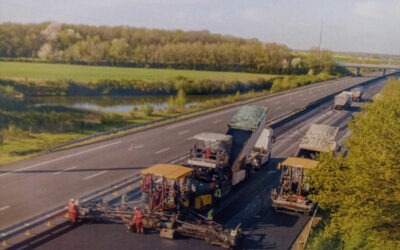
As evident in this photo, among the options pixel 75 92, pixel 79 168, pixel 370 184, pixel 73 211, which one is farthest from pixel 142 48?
pixel 370 184

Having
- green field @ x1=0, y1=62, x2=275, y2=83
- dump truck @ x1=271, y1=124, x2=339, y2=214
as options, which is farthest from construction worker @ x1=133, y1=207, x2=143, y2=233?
green field @ x1=0, y1=62, x2=275, y2=83

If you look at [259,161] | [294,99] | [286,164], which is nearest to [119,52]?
[294,99]

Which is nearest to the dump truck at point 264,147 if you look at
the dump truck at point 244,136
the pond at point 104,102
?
the dump truck at point 244,136

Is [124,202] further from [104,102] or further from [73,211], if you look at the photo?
[104,102]

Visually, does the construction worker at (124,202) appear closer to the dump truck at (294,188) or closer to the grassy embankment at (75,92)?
the dump truck at (294,188)

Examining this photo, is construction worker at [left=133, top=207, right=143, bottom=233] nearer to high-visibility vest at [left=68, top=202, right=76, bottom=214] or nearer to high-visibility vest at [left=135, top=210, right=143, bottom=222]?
high-visibility vest at [left=135, top=210, right=143, bottom=222]

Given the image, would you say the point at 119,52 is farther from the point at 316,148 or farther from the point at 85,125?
the point at 316,148
